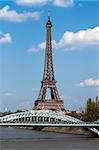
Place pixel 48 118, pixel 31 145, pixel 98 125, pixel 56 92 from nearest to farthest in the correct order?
1. pixel 31 145
2. pixel 98 125
3. pixel 48 118
4. pixel 56 92

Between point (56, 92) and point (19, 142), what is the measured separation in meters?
18.0

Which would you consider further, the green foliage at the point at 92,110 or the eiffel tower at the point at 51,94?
the eiffel tower at the point at 51,94

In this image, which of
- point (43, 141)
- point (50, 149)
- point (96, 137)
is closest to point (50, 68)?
point (96, 137)

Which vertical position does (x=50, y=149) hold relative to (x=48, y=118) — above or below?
below

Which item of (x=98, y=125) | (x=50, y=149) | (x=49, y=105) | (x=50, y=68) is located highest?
(x=50, y=68)

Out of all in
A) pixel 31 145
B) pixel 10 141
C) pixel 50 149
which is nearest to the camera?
pixel 50 149

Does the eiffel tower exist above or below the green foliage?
above

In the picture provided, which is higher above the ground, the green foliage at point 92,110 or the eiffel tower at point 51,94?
the eiffel tower at point 51,94

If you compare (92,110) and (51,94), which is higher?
(51,94)

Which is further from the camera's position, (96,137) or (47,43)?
(47,43)

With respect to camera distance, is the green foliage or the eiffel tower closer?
the green foliage

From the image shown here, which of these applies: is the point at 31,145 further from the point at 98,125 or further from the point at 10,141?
the point at 98,125

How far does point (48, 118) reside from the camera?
2588 cm

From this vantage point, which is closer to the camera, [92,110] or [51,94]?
[92,110]
